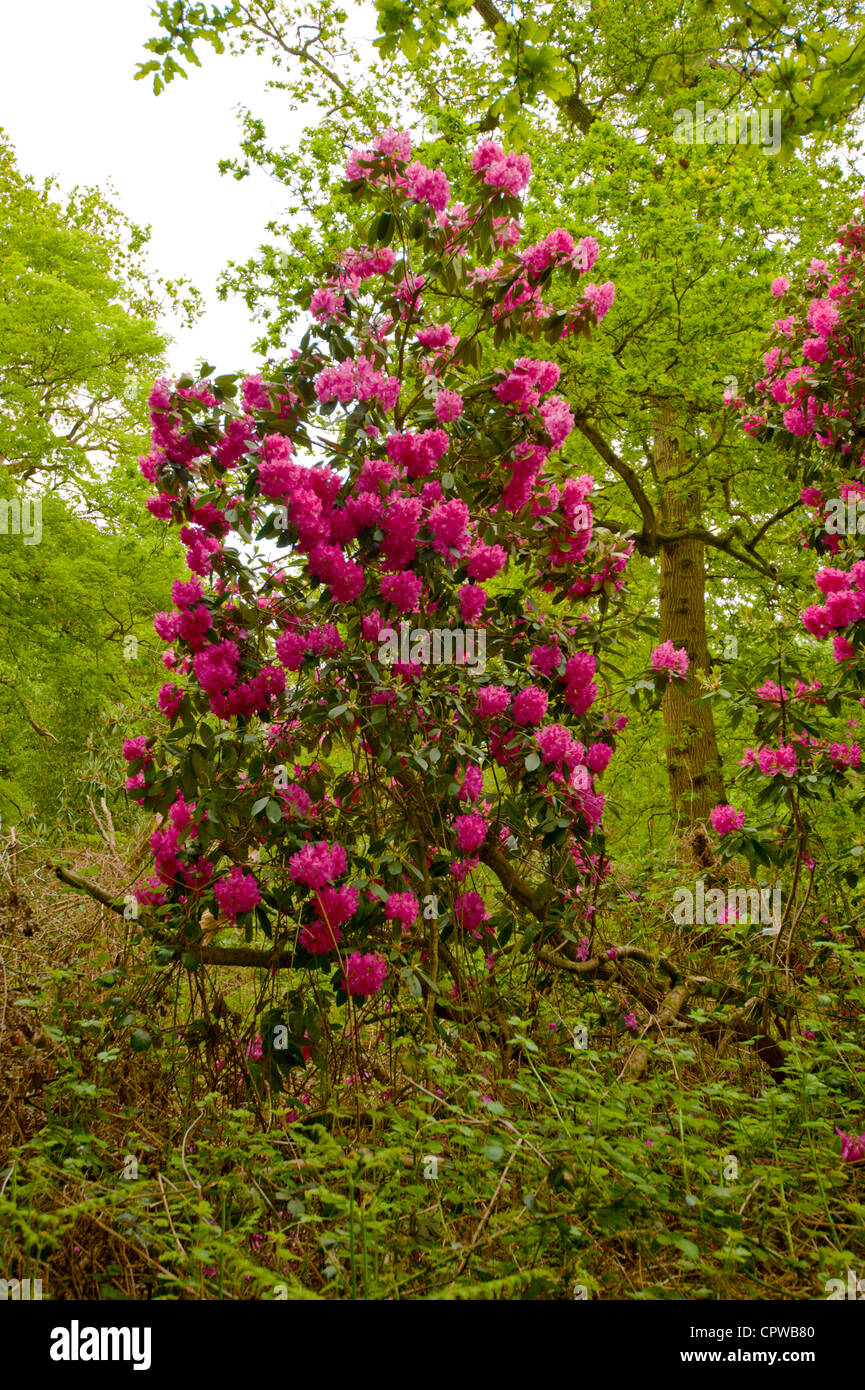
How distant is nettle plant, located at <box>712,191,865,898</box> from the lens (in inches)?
145

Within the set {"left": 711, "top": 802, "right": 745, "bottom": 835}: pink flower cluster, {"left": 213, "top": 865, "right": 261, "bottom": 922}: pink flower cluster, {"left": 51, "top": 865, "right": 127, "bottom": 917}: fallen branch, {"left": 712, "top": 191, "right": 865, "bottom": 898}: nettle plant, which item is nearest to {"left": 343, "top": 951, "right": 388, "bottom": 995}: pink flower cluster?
{"left": 213, "top": 865, "right": 261, "bottom": 922}: pink flower cluster

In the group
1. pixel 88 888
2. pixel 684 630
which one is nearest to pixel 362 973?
pixel 88 888

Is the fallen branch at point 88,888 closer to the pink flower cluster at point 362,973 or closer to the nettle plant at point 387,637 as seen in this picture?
the nettle plant at point 387,637

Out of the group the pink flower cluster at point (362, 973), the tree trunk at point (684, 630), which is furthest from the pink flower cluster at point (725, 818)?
the tree trunk at point (684, 630)

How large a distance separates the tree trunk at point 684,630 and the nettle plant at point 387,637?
3.79 m

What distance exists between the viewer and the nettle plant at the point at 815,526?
3693 mm

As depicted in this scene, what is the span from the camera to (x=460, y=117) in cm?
798

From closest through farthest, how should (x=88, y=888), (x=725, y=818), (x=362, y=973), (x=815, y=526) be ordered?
(x=362, y=973)
(x=88, y=888)
(x=725, y=818)
(x=815, y=526)

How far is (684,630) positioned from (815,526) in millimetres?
4133

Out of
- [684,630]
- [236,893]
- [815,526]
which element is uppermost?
Result: [684,630]

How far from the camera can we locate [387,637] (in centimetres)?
305

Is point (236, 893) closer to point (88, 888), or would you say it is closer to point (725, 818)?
point (88, 888)
